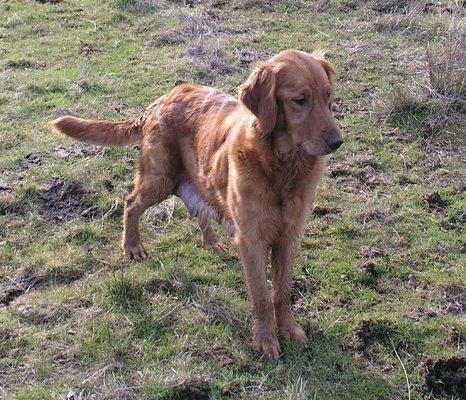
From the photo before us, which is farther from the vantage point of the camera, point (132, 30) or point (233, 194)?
point (132, 30)

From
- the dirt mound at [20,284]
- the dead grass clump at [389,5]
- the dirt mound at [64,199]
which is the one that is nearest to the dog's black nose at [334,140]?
the dirt mound at [20,284]

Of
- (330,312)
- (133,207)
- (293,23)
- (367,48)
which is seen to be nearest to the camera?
(330,312)

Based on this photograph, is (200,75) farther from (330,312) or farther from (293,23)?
(330,312)

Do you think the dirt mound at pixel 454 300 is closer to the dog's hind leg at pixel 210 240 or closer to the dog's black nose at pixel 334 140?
the dog's black nose at pixel 334 140

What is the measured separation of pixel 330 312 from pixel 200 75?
14.9ft

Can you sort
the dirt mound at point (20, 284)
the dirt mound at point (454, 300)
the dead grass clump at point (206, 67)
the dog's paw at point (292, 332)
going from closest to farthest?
1. the dog's paw at point (292, 332)
2. the dirt mound at point (454, 300)
3. the dirt mound at point (20, 284)
4. the dead grass clump at point (206, 67)

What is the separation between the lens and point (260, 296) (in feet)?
13.7

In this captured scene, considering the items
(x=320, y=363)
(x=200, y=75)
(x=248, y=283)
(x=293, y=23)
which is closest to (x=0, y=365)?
(x=248, y=283)

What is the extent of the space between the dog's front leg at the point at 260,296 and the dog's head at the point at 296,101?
0.74 metres

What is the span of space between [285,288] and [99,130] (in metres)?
2.15

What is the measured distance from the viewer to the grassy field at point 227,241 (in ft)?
12.9

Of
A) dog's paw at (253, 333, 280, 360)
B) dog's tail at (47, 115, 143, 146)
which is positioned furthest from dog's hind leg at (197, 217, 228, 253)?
dog's paw at (253, 333, 280, 360)

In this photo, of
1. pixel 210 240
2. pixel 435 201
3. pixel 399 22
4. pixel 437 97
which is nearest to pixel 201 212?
pixel 210 240

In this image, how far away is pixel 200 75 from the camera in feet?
27.0
